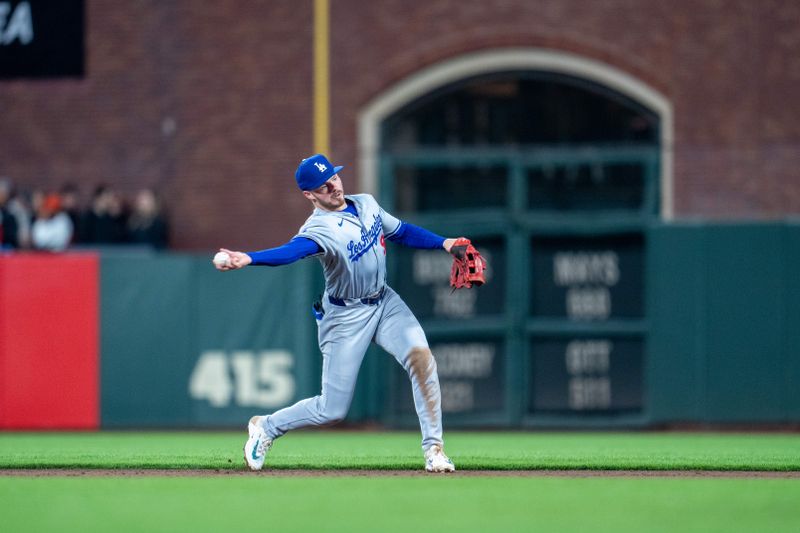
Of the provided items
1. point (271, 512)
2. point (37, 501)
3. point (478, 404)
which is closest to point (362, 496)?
point (271, 512)

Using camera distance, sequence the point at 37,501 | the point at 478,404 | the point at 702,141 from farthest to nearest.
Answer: the point at 702,141 → the point at 478,404 → the point at 37,501

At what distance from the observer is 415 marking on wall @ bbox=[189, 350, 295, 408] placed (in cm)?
1441

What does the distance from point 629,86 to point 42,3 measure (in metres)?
8.01

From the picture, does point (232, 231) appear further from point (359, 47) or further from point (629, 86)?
point (629, 86)

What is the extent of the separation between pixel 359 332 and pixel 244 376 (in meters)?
6.08

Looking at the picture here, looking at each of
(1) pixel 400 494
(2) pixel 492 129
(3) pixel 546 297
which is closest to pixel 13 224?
(2) pixel 492 129

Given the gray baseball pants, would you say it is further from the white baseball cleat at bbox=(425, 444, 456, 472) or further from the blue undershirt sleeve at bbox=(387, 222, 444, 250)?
the blue undershirt sleeve at bbox=(387, 222, 444, 250)

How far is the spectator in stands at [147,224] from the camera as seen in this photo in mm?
16969

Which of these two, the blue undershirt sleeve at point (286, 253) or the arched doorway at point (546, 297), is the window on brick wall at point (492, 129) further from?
the blue undershirt sleeve at point (286, 253)


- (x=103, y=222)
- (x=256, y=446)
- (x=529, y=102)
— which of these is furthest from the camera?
(x=529, y=102)

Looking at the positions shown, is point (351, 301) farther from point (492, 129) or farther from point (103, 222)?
point (492, 129)

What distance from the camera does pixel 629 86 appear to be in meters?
17.6

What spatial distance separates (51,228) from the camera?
16141 mm

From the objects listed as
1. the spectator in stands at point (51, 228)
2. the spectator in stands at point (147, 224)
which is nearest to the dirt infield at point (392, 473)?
the spectator in stands at point (51, 228)
